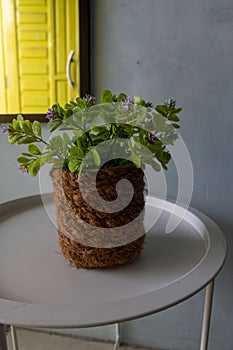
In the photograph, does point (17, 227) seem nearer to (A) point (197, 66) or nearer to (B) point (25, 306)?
→ (B) point (25, 306)

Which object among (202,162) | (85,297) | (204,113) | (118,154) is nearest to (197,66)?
(204,113)

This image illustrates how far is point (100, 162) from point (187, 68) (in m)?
0.58

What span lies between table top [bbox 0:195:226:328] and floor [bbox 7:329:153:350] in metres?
0.69

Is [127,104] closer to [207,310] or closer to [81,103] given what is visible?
[81,103]

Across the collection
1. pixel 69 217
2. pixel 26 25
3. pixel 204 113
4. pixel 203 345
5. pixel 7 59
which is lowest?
pixel 203 345

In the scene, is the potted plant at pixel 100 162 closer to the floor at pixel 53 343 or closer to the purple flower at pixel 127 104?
the purple flower at pixel 127 104

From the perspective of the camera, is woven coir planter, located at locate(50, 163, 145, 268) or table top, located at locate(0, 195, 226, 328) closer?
table top, located at locate(0, 195, 226, 328)

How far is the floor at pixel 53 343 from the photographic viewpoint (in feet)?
5.03

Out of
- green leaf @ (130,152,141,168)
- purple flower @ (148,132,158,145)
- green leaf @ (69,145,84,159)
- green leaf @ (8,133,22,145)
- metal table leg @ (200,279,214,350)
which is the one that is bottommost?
metal table leg @ (200,279,214,350)

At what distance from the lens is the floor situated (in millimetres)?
1532

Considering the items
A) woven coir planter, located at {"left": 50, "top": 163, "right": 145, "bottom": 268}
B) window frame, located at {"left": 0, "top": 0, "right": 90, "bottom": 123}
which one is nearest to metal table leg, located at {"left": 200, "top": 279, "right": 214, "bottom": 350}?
woven coir planter, located at {"left": 50, "top": 163, "right": 145, "bottom": 268}

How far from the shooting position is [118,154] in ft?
2.62

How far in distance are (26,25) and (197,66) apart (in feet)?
1.84

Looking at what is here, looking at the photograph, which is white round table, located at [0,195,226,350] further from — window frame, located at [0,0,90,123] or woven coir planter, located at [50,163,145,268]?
window frame, located at [0,0,90,123]
